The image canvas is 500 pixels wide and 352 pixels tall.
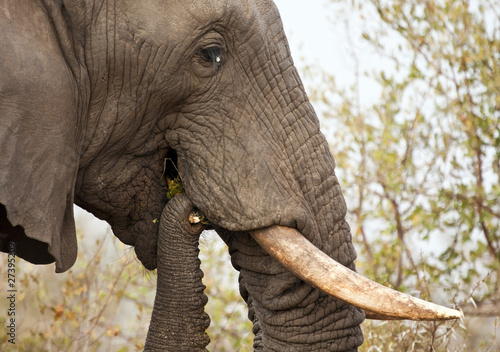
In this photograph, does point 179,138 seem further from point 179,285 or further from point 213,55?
point 179,285

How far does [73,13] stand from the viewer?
2.77m

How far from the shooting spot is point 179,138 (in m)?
2.99

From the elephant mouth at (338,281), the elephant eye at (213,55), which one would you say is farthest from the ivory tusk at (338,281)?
the elephant eye at (213,55)

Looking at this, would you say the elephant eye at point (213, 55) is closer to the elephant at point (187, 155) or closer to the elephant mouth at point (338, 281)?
the elephant at point (187, 155)

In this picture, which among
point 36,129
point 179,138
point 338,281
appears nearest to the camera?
point 36,129

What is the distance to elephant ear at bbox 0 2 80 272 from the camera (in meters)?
2.55

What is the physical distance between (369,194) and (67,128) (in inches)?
148

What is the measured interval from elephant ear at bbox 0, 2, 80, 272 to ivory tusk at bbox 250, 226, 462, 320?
60 centimetres

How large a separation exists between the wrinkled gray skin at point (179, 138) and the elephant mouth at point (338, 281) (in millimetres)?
55

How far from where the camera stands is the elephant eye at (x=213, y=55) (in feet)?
9.46

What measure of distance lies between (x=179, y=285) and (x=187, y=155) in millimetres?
412

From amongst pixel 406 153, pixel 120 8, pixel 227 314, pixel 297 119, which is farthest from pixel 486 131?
pixel 120 8

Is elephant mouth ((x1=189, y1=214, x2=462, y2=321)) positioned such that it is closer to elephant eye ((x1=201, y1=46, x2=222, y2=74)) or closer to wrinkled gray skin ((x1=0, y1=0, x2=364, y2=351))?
wrinkled gray skin ((x1=0, y1=0, x2=364, y2=351))

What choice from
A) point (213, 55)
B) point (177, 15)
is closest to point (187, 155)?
point (213, 55)
